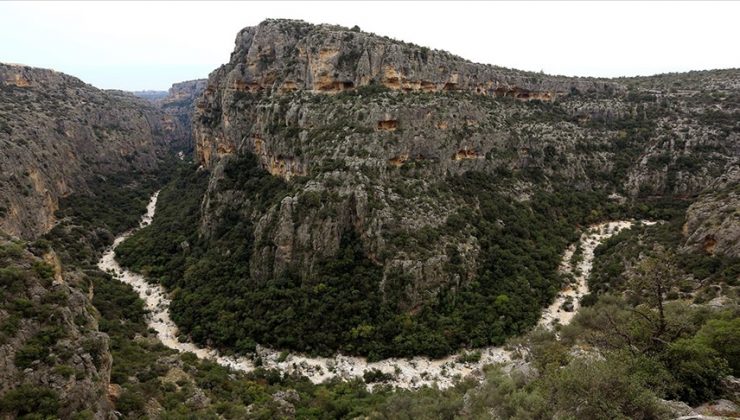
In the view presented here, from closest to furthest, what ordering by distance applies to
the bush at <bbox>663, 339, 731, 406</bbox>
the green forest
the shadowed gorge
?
the bush at <bbox>663, 339, 731, 406</bbox> → the shadowed gorge → the green forest

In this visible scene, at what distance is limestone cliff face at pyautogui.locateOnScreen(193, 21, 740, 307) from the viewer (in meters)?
58.2

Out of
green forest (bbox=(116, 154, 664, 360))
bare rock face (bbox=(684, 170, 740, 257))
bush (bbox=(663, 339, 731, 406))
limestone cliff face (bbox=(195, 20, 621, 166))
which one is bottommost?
green forest (bbox=(116, 154, 664, 360))

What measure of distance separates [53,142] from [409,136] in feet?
281

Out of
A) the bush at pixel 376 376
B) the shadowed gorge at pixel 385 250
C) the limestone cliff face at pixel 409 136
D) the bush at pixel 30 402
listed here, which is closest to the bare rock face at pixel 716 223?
the shadowed gorge at pixel 385 250

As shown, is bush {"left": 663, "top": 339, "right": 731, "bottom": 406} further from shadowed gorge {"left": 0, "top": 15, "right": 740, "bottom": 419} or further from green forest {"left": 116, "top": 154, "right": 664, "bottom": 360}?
green forest {"left": 116, "top": 154, "right": 664, "bottom": 360}

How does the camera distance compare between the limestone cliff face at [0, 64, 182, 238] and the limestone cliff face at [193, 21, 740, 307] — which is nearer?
the limestone cliff face at [193, 21, 740, 307]

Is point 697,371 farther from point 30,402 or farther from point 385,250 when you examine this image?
point 30,402

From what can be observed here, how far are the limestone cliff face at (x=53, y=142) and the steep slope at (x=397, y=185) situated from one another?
18.2 m

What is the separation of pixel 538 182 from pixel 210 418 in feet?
226

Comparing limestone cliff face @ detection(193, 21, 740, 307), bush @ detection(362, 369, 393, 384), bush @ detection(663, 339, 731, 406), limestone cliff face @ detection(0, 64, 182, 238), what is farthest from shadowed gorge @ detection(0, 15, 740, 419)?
limestone cliff face @ detection(0, 64, 182, 238)

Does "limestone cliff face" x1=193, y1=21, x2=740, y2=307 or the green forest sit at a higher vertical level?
"limestone cliff face" x1=193, y1=21, x2=740, y2=307

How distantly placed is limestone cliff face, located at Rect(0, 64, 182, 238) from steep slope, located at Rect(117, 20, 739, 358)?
18.2m

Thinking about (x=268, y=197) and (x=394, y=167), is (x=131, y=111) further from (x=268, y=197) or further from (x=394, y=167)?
(x=394, y=167)

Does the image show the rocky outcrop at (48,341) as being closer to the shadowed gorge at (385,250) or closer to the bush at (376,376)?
the shadowed gorge at (385,250)
